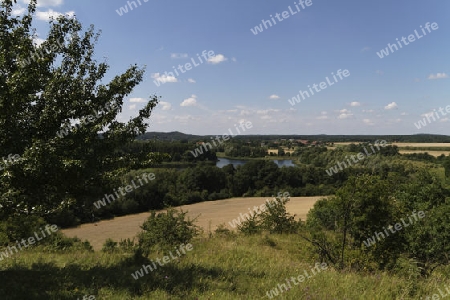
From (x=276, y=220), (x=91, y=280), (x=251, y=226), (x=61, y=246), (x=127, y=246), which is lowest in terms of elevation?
(x=276, y=220)

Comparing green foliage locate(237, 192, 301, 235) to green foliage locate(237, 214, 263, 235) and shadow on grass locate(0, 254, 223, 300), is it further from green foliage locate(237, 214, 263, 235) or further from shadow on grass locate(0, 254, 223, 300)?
shadow on grass locate(0, 254, 223, 300)

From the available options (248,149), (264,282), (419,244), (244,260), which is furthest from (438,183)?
(248,149)

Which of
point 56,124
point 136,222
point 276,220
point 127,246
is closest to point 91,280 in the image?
point 56,124

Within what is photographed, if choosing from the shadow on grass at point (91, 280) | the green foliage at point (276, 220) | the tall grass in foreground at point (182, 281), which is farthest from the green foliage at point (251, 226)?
the shadow on grass at point (91, 280)

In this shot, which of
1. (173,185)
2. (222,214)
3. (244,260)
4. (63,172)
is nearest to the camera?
(63,172)

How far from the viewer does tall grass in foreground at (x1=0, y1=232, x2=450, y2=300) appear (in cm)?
542

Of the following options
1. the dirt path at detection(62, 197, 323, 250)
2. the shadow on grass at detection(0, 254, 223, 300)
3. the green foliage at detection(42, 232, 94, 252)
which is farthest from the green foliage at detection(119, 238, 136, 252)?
the dirt path at detection(62, 197, 323, 250)

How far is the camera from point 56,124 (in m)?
5.98

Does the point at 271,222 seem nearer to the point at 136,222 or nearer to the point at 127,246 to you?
the point at 127,246

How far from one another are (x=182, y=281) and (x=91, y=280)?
75.7 inches

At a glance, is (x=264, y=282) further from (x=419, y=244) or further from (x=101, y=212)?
(x=101, y=212)

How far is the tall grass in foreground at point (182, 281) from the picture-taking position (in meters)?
5.42

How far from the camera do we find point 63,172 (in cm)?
539

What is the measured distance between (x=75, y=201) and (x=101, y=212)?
5579 centimetres
